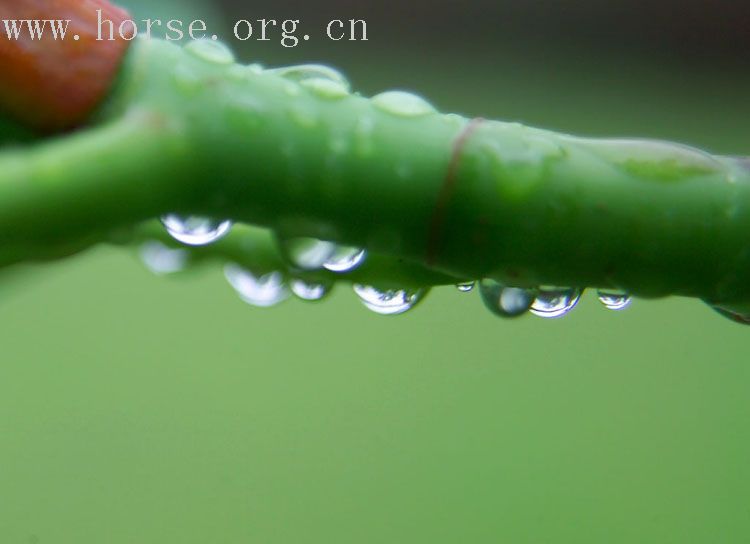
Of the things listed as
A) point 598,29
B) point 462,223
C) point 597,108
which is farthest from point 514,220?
point 598,29

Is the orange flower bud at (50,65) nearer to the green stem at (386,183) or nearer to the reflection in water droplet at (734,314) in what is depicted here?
the green stem at (386,183)

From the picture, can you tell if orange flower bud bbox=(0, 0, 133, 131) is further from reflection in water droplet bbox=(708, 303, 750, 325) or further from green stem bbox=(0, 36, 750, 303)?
reflection in water droplet bbox=(708, 303, 750, 325)

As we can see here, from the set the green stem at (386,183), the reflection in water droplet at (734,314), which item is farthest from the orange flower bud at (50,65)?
the reflection in water droplet at (734,314)

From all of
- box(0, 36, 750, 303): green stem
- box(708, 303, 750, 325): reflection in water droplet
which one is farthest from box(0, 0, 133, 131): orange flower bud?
box(708, 303, 750, 325): reflection in water droplet

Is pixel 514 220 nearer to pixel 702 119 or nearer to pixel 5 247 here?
pixel 5 247
